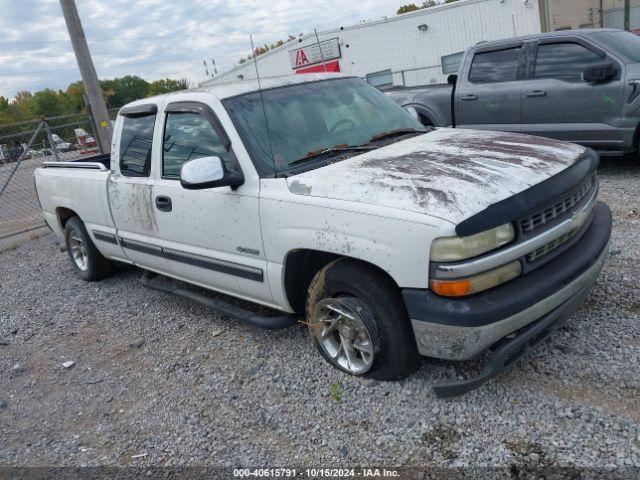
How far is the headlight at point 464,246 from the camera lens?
8.91 feet

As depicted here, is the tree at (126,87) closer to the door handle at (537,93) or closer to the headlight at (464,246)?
the door handle at (537,93)

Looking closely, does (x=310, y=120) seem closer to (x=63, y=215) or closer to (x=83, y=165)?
(x=83, y=165)

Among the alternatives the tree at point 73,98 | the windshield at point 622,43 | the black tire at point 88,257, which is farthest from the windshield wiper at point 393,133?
the tree at point 73,98

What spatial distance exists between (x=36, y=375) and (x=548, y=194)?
3.93m

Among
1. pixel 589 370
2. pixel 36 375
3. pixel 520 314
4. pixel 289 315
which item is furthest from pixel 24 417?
pixel 589 370

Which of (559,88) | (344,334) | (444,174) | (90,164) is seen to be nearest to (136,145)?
(90,164)

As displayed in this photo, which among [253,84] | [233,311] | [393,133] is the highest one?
[253,84]

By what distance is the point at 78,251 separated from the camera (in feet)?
21.1

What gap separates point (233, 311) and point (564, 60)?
5561 mm

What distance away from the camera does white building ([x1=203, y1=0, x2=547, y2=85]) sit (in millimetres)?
23422

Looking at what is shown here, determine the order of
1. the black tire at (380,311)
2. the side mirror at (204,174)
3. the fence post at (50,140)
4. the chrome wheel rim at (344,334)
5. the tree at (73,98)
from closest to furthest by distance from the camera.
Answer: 1. the black tire at (380,311)
2. the chrome wheel rim at (344,334)
3. the side mirror at (204,174)
4. the fence post at (50,140)
5. the tree at (73,98)

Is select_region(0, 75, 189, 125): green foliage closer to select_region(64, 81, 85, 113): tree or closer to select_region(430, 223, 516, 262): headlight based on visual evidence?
select_region(64, 81, 85, 113): tree

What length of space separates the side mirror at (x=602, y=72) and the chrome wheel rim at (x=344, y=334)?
5118 mm

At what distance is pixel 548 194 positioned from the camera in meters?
2.97
